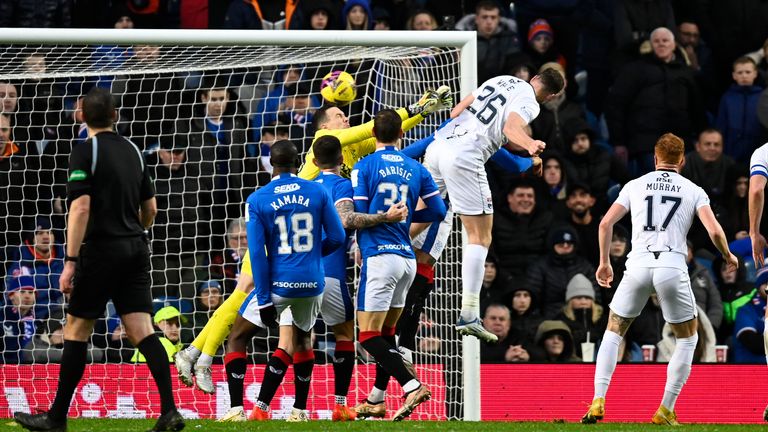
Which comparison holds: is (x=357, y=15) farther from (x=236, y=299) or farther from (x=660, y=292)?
(x=660, y=292)

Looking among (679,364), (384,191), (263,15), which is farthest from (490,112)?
(263,15)

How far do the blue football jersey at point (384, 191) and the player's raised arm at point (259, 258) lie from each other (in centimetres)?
88

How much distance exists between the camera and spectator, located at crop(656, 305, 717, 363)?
44.7 feet

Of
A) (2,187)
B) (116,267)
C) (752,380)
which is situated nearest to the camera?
(116,267)

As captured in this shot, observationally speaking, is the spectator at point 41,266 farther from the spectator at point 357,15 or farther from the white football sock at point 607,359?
the white football sock at point 607,359

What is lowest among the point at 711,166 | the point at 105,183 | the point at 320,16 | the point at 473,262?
the point at 473,262

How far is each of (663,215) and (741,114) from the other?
6.64m

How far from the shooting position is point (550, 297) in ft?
47.0

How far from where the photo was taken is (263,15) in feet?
52.8

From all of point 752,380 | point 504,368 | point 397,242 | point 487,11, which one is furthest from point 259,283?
point 487,11

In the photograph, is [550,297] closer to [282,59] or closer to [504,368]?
[504,368]

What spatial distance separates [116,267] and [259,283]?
1.72 metres

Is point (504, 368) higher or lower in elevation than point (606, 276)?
lower

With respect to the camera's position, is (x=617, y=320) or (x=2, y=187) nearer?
(x=617, y=320)
